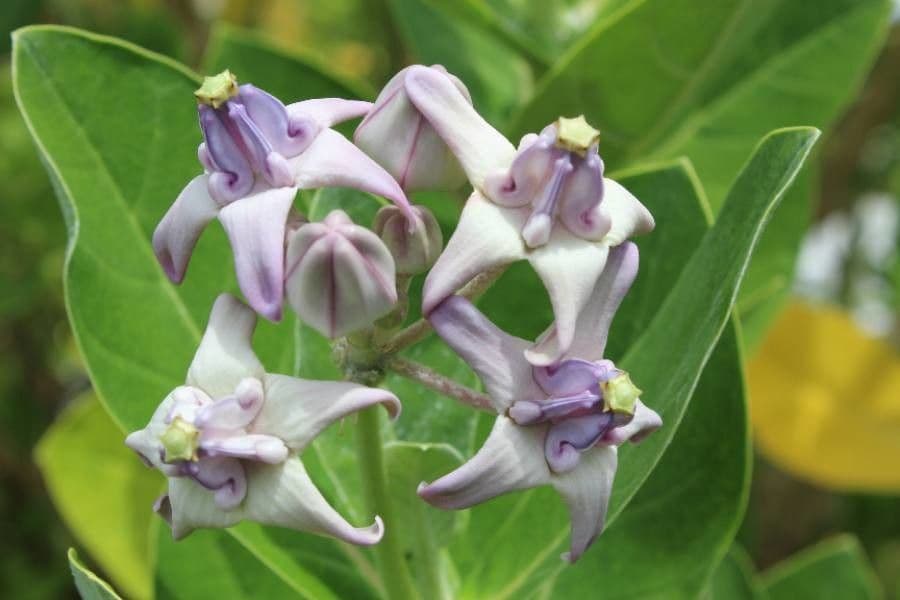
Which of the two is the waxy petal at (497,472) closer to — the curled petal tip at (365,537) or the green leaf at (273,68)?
the curled petal tip at (365,537)

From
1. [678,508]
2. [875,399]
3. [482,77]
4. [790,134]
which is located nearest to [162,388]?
[678,508]

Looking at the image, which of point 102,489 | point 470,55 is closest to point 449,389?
point 470,55

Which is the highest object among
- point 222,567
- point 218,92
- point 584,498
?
point 218,92

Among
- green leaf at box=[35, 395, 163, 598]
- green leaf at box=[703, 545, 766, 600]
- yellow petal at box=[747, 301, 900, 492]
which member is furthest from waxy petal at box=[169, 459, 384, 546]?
yellow petal at box=[747, 301, 900, 492]

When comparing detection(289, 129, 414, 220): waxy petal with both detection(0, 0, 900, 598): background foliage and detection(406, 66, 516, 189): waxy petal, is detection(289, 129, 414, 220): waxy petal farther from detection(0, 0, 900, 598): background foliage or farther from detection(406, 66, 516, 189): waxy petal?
detection(0, 0, 900, 598): background foliage

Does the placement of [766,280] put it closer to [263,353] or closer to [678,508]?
[678,508]

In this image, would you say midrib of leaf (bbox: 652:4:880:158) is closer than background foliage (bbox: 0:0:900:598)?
No

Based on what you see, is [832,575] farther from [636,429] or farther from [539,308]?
[636,429]

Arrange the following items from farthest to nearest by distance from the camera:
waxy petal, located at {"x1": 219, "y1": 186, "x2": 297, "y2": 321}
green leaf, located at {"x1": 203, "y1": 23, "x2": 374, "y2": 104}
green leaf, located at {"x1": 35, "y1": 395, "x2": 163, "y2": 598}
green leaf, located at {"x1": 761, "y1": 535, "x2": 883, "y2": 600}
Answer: green leaf, located at {"x1": 35, "y1": 395, "x2": 163, "y2": 598}, green leaf, located at {"x1": 761, "y1": 535, "x2": 883, "y2": 600}, green leaf, located at {"x1": 203, "y1": 23, "x2": 374, "y2": 104}, waxy petal, located at {"x1": 219, "y1": 186, "x2": 297, "y2": 321}

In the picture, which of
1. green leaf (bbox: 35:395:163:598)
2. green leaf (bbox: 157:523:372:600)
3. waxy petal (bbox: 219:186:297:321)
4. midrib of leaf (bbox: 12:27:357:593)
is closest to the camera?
waxy petal (bbox: 219:186:297:321)
